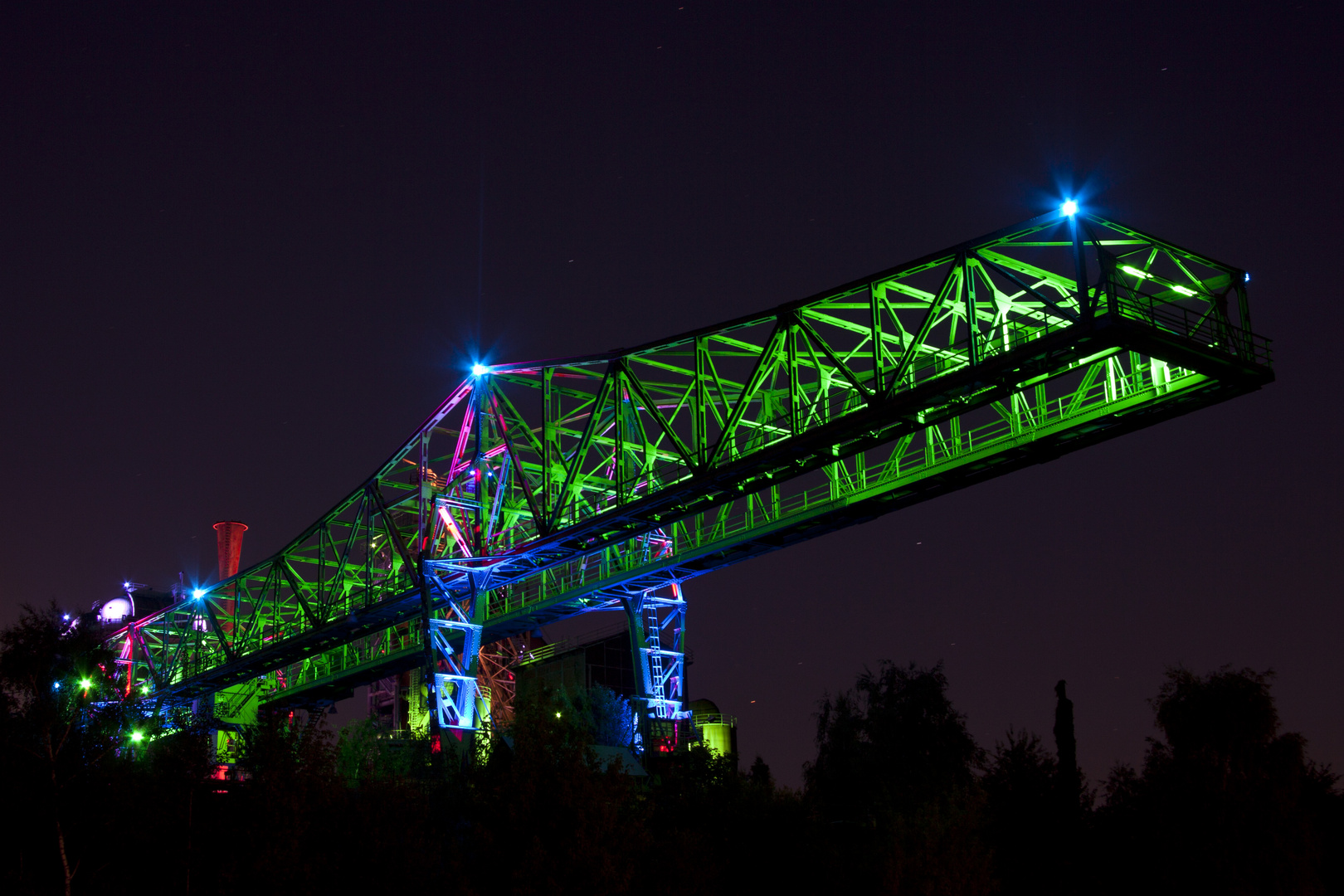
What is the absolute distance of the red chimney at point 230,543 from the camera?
102 metres

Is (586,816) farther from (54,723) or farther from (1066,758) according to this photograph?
(1066,758)

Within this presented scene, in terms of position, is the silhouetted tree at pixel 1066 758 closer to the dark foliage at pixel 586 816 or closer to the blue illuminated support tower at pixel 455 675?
the dark foliage at pixel 586 816

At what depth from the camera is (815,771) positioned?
57.7 metres

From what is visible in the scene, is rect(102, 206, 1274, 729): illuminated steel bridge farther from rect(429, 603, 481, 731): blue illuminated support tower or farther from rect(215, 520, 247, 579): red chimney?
rect(215, 520, 247, 579): red chimney

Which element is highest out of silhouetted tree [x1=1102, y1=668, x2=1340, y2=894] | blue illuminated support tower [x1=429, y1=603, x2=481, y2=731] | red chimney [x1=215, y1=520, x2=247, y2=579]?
red chimney [x1=215, y1=520, x2=247, y2=579]

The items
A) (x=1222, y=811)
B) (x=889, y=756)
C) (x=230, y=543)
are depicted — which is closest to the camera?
(x=1222, y=811)

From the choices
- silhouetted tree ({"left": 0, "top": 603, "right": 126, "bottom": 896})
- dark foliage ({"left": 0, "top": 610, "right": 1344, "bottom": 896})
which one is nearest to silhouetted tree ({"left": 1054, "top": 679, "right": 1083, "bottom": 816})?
dark foliage ({"left": 0, "top": 610, "right": 1344, "bottom": 896})

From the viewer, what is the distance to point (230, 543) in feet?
337

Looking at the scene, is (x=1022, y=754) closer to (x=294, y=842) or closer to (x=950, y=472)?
(x=950, y=472)

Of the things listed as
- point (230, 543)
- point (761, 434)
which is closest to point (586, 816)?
point (761, 434)

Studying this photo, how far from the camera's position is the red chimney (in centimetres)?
10188

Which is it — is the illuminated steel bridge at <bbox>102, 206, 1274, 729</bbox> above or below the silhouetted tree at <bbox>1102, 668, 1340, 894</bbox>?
A: above

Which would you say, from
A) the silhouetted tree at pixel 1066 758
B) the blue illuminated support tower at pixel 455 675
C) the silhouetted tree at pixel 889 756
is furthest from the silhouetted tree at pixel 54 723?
the silhouetted tree at pixel 1066 758

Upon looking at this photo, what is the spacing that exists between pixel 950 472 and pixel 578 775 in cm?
→ 1332
